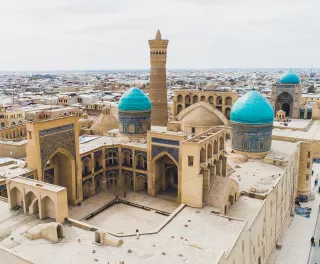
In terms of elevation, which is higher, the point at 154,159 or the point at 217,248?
the point at 154,159

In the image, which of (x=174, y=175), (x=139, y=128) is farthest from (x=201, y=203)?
(x=139, y=128)

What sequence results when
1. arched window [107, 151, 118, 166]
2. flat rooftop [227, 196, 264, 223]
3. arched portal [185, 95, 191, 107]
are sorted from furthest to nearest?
arched portal [185, 95, 191, 107] < arched window [107, 151, 118, 166] < flat rooftop [227, 196, 264, 223]


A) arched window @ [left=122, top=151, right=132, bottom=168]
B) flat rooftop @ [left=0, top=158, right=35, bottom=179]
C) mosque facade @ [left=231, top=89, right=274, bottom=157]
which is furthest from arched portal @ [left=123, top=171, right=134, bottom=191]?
mosque facade @ [left=231, top=89, right=274, bottom=157]

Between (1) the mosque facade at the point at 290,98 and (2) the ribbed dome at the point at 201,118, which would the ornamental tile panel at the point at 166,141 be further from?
(1) the mosque facade at the point at 290,98

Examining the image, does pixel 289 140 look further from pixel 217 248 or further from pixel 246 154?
pixel 217 248

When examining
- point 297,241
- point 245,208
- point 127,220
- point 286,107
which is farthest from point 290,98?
point 127,220

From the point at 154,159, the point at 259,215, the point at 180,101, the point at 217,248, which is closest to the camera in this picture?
the point at 217,248

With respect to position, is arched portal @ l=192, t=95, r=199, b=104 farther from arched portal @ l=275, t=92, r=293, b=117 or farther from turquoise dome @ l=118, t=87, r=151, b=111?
arched portal @ l=275, t=92, r=293, b=117
